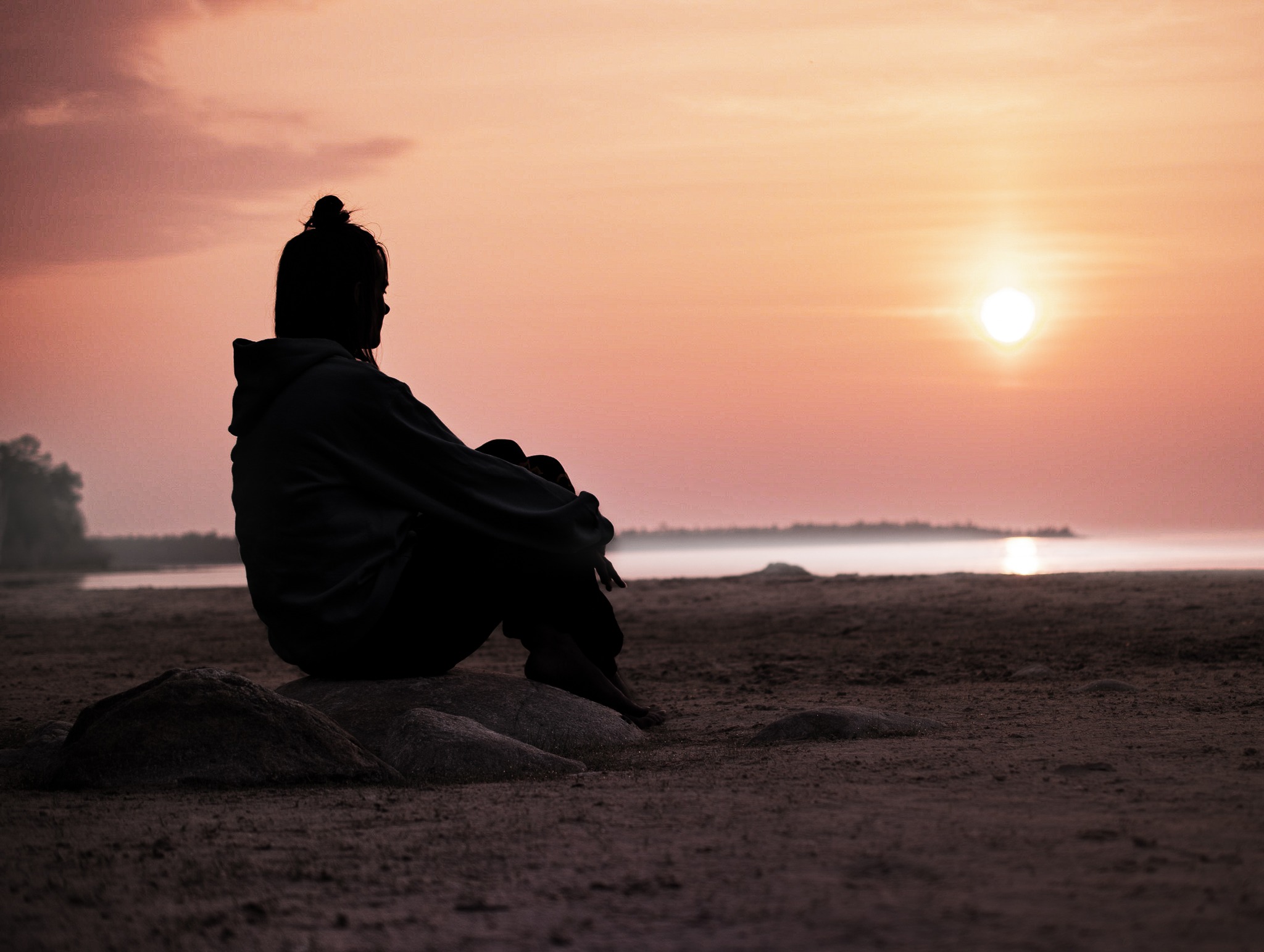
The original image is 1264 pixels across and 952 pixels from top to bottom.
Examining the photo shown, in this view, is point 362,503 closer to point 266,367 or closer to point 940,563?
point 266,367

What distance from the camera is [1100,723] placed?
4500 millimetres

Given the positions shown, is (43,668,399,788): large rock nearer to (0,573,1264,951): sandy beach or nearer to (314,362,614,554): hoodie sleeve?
(0,573,1264,951): sandy beach

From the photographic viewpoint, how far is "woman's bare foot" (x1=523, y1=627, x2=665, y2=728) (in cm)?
492

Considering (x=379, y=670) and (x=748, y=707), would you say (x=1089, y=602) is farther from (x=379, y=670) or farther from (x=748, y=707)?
(x=379, y=670)

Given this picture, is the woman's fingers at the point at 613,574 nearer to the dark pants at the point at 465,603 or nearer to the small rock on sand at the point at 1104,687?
the dark pants at the point at 465,603

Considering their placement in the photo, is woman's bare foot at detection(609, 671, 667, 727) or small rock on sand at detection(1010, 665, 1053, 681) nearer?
woman's bare foot at detection(609, 671, 667, 727)

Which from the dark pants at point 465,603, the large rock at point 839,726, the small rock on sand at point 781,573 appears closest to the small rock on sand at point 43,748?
the dark pants at point 465,603

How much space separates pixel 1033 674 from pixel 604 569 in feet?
10.3

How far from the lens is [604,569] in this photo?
457 cm

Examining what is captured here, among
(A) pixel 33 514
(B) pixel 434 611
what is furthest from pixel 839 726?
(A) pixel 33 514

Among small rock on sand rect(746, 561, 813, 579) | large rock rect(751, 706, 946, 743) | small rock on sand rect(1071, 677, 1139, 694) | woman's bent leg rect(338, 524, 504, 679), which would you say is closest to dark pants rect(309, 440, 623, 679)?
woman's bent leg rect(338, 524, 504, 679)

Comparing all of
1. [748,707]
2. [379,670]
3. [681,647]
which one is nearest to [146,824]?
[379,670]

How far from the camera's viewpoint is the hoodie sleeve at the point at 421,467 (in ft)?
14.0

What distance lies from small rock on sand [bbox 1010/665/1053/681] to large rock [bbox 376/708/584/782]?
340 centimetres
